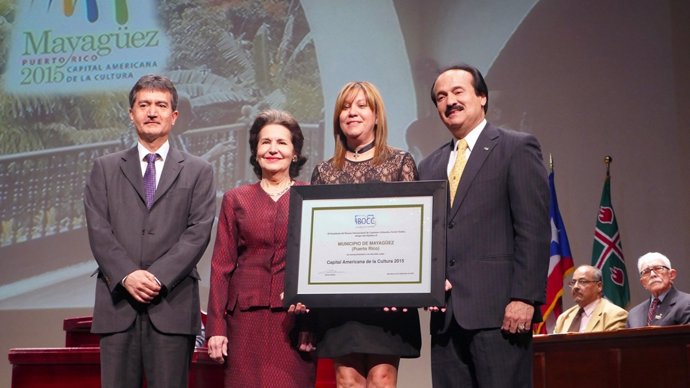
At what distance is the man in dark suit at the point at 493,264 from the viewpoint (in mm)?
2709

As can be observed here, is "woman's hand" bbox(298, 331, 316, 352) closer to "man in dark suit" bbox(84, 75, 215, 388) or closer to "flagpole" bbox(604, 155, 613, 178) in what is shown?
"man in dark suit" bbox(84, 75, 215, 388)

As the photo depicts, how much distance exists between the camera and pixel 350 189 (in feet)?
9.39

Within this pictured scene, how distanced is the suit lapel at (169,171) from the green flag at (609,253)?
13.8ft

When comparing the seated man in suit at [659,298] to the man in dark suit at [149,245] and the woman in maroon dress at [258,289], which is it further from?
the man in dark suit at [149,245]

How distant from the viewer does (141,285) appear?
114 inches

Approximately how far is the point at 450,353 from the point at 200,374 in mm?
1187

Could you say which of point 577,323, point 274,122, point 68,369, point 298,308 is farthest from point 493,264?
point 577,323

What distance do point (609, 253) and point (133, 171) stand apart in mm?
4465

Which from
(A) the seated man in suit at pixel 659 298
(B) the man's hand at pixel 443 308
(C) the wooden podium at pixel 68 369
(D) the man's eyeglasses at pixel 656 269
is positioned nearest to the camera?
(B) the man's hand at pixel 443 308

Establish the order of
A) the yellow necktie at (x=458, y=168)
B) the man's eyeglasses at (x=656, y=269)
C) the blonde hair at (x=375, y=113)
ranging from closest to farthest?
the yellow necktie at (x=458, y=168) < the blonde hair at (x=375, y=113) < the man's eyeglasses at (x=656, y=269)

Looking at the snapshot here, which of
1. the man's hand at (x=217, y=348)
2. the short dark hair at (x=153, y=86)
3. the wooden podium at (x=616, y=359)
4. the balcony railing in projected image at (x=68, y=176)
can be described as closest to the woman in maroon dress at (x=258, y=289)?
the man's hand at (x=217, y=348)

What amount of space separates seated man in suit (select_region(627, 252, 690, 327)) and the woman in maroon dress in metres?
3.89

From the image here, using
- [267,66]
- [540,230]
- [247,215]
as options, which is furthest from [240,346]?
[267,66]

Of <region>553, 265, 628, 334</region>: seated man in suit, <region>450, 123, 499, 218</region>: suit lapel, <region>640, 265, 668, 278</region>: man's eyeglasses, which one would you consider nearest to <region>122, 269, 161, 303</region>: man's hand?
<region>450, 123, 499, 218</region>: suit lapel
